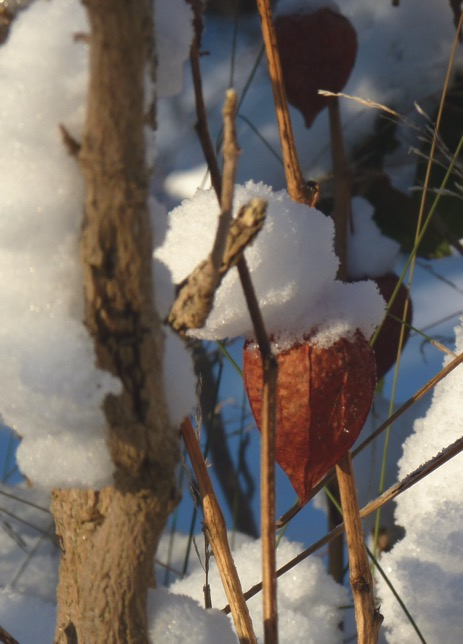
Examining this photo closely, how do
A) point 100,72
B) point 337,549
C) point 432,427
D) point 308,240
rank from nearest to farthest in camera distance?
point 100,72 < point 308,240 < point 432,427 < point 337,549

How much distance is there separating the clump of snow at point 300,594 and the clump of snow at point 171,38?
1.70 feet

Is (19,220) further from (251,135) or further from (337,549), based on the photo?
(251,135)

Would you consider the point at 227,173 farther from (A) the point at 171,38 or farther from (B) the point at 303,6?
(B) the point at 303,6

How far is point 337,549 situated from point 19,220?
70cm

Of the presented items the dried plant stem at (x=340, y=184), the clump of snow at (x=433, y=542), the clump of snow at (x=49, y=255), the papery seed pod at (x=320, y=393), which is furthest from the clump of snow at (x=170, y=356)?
the dried plant stem at (x=340, y=184)

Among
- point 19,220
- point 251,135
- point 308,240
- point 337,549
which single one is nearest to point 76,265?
point 19,220

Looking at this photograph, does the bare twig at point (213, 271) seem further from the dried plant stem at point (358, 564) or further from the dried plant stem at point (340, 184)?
the dried plant stem at point (340, 184)

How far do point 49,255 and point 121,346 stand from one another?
0.04 metres

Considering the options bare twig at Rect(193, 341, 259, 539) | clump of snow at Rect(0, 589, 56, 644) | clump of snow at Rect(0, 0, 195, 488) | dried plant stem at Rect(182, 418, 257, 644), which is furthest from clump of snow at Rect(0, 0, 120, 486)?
bare twig at Rect(193, 341, 259, 539)

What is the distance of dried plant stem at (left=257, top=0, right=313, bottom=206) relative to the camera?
1.30 ft

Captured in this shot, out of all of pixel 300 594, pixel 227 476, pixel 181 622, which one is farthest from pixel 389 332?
pixel 227 476

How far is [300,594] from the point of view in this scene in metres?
0.74

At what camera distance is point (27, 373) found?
0.90 ft

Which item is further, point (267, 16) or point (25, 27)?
point (267, 16)
